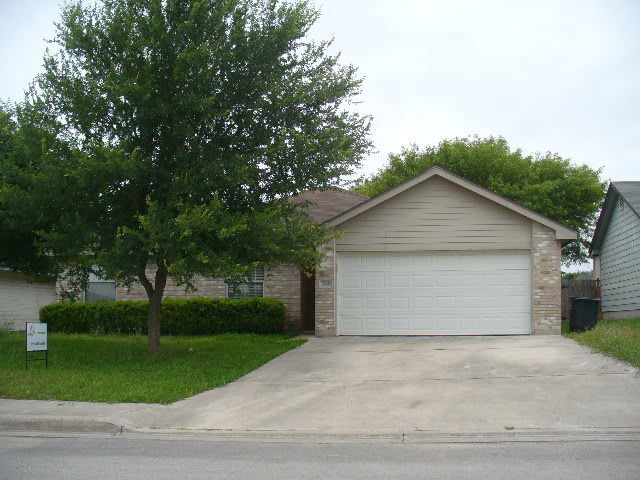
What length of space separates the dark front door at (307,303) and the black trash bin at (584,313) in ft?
23.6

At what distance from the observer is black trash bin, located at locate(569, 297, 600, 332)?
16297 mm

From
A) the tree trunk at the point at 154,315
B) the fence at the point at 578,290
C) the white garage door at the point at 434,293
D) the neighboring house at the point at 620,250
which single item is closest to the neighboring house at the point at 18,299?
the tree trunk at the point at 154,315

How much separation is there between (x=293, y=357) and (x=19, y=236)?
699 centimetres

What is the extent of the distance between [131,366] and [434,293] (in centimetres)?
758

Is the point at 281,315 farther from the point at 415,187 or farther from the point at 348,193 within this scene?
the point at 348,193

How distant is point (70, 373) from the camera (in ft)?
37.6

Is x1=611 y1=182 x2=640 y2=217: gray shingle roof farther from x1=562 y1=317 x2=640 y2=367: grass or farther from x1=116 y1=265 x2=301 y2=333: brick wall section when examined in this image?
x1=116 y1=265 x2=301 y2=333: brick wall section

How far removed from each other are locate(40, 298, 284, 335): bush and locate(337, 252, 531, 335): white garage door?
2.63 metres

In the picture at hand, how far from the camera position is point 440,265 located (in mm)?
15961

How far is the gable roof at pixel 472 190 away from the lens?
15602 millimetres

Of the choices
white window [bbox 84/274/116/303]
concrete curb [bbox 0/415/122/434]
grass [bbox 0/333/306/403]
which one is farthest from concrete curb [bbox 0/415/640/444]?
white window [bbox 84/274/116/303]

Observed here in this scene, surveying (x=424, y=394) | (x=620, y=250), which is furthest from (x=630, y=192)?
(x=424, y=394)

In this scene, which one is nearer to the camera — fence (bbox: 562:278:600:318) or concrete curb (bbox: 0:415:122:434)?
concrete curb (bbox: 0:415:122:434)

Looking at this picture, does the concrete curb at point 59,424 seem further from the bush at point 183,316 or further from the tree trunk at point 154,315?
the bush at point 183,316
